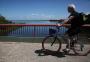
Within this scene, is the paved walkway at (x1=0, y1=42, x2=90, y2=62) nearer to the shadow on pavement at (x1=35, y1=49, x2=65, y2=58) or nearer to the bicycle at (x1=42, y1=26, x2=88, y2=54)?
the shadow on pavement at (x1=35, y1=49, x2=65, y2=58)

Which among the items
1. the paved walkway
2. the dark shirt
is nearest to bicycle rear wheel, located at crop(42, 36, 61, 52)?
the paved walkway

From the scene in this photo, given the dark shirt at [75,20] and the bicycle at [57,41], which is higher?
the dark shirt at [75,20]

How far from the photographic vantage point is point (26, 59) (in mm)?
7805

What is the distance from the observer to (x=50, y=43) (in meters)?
9.20

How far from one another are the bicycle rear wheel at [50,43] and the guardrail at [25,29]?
7.17 feet

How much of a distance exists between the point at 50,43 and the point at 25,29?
364 cm

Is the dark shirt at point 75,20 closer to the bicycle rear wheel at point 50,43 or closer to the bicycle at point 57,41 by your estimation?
the bicycle at point 57,41

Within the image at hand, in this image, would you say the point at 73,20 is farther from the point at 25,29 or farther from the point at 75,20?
the point at 25,29

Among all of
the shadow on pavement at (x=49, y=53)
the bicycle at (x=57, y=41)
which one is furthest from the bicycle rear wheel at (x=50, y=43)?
the shadow on pavement at (x=49, y=53)

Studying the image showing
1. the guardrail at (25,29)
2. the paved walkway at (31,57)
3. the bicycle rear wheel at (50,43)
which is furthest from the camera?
the guardrail at (25,29)

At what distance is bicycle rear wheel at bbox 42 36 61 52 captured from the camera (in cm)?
891

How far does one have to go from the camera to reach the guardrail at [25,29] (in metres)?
12.1

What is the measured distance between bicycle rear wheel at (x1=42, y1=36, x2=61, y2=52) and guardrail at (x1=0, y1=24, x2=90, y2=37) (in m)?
2.19

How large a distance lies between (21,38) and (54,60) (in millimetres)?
4474
